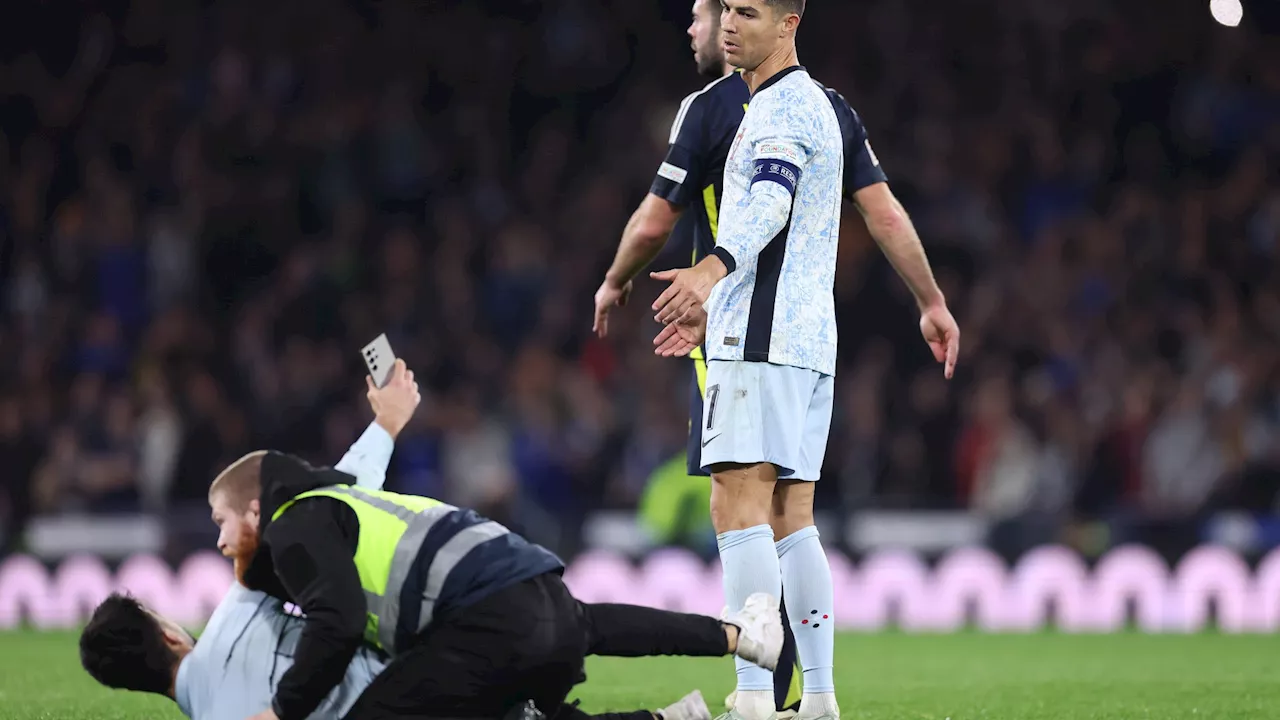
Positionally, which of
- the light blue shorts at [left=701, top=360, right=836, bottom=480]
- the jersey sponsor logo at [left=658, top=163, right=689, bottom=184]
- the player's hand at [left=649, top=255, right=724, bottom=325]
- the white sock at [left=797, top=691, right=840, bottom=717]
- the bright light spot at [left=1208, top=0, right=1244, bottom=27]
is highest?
the bright light spot at [left=1208, top=0, right=1244, bottom=27]

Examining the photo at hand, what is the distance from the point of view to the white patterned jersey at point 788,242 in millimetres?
5086

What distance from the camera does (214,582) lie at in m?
11.9

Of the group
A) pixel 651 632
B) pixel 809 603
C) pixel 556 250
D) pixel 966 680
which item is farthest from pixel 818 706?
pixel 556 250

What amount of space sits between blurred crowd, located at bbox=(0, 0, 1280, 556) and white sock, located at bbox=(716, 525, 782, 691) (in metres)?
7.04

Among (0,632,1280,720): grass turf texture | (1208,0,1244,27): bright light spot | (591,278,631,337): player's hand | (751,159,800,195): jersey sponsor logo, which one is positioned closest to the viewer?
(751,159,800,195): jersey sponsor logo

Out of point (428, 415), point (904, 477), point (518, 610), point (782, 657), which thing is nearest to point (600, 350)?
point (428, 415)

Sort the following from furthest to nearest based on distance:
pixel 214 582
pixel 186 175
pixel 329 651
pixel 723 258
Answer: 1. pixel 186 175
2. pixel 214 582
3. pixel 723 258
4. pixel 329 651

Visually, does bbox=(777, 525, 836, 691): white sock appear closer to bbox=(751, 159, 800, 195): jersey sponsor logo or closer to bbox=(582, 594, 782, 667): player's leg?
bbox=(582, 594, 782, 667): player's leg

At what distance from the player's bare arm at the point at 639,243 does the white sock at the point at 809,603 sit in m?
1.06

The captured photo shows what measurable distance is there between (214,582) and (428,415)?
238 centimetres

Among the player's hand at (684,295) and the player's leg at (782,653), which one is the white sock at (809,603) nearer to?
the player's leg at (782,653)

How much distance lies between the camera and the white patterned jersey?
5.09 metres

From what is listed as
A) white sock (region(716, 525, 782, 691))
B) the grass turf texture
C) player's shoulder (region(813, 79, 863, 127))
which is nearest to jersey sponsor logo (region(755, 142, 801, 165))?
player's shoulder (region(813, 79, 863, 127))

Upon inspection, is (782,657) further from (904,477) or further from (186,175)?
(186,175)
